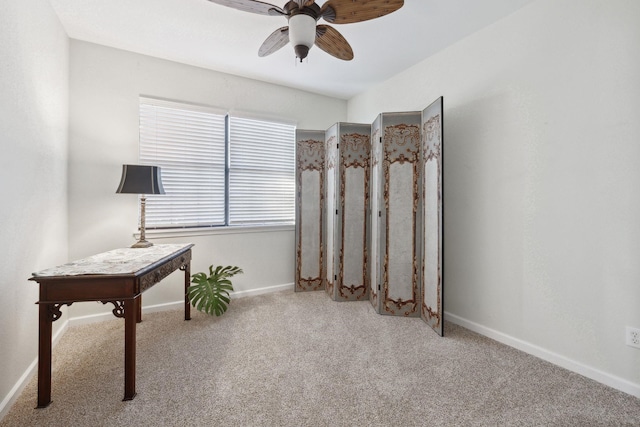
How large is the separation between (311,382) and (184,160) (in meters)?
2.63

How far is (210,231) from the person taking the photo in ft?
10.9

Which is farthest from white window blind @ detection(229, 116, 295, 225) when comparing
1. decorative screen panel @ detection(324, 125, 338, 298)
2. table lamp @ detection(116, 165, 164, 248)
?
table lamp @ detection(116, 165, 164, 248)

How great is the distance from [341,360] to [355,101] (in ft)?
11.5

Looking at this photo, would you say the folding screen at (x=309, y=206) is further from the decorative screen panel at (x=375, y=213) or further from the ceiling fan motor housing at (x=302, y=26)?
the ceiling fan motor housing at (x=302, y=26)

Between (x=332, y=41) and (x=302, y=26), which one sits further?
(x=332, y=41)

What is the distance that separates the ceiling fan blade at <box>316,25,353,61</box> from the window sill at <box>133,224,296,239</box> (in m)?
2.19

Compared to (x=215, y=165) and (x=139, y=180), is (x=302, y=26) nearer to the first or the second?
(x=139, y=180)

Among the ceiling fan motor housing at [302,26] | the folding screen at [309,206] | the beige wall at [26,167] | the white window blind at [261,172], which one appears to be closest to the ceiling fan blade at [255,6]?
the ceiling fan motor housing at [302,26]

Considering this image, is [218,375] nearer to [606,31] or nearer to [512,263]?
[512,263]

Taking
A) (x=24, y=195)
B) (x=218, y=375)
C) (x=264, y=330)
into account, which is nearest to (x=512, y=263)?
(x=264, y=330)

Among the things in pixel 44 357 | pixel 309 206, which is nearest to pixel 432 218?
pixel 309 206

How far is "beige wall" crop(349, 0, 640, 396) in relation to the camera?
179 cm

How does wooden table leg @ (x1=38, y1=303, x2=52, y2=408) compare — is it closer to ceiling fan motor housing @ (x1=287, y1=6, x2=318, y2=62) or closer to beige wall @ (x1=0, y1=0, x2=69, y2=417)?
beige wall @ (x1=0, y1=0, x2=69, y2=417)

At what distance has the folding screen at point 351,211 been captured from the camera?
3.38 metres
